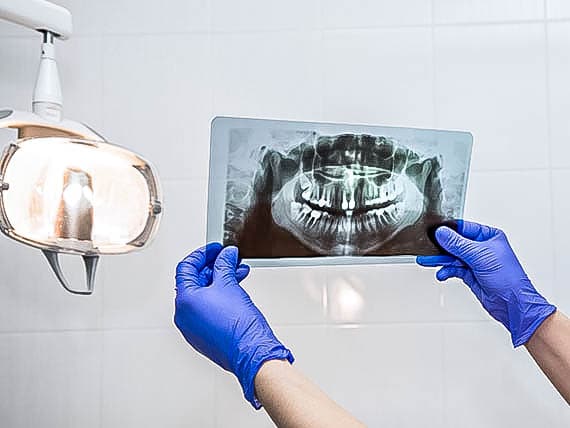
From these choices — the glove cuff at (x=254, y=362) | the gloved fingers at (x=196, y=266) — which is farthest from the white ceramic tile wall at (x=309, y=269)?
the glove cuff at (x=254, y=362)

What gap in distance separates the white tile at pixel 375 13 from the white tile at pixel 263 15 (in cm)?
4

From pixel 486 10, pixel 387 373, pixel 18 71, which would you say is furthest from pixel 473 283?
pixel 18 71

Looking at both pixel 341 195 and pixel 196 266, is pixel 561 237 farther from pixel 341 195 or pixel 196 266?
pixel 196 266

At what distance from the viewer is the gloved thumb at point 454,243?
1519 millimetres

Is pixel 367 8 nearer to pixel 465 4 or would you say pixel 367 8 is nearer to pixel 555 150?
pixel 465 4

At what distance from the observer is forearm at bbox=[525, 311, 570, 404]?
1.46m

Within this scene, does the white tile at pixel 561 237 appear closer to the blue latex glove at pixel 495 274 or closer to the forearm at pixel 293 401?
the blue latex glove at pixel 495 274

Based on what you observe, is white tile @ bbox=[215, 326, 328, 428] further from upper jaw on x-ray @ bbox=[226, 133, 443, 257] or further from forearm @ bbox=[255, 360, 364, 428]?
forearm @ bbox=[255, 360, 364, 428]

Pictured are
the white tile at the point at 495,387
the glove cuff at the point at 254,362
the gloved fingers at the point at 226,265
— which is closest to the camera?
the glove cuff at the point at 254,362

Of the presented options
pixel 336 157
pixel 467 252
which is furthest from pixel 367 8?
pixel 467 252

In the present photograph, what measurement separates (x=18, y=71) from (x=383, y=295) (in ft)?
3.08

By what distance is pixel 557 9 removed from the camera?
1.78 metres

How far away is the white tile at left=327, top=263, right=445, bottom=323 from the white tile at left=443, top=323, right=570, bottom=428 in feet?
0.32

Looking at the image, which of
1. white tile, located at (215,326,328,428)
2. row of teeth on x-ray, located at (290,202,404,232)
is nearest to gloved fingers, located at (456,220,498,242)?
row of teeth on x-ray, located at (290,202,404,232)
